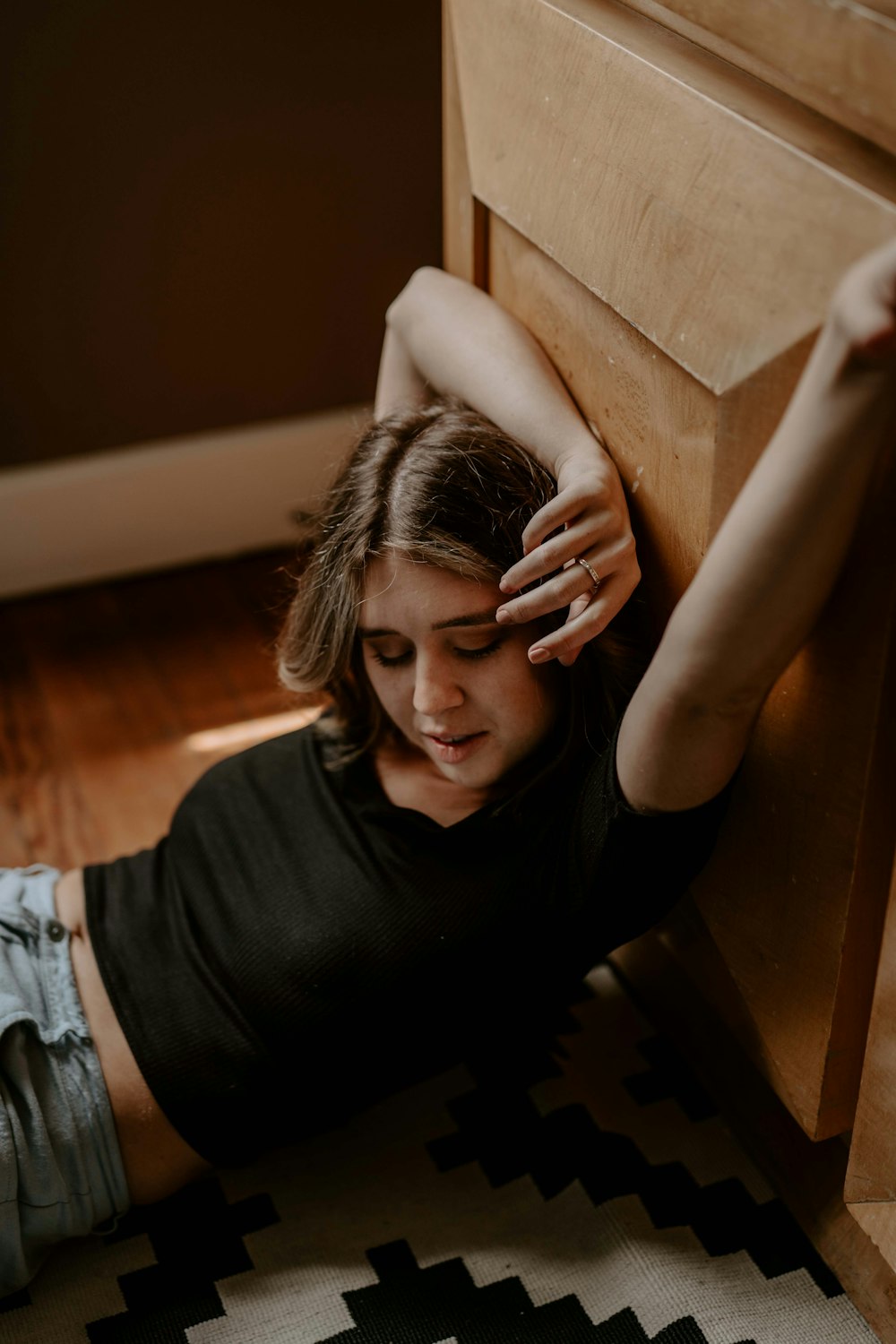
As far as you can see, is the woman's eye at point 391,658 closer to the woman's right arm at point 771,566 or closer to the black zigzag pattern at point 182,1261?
the woman's right arm at point 771,566

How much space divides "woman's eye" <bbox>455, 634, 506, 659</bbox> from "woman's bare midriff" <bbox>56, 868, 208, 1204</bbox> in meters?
0.43

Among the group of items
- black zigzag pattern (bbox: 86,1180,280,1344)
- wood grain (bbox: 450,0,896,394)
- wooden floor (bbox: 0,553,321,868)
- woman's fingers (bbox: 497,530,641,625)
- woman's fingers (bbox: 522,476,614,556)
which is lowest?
wooden floor (bbox: 0,553,321,868)

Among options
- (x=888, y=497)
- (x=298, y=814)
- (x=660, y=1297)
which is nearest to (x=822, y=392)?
(x=888, y=497)

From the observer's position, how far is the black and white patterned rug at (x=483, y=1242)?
3.38 feet

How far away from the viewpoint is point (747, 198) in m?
0.74

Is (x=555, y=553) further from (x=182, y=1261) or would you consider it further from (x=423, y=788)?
(x=182, y=1261)

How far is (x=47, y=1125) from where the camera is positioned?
0.99 metres

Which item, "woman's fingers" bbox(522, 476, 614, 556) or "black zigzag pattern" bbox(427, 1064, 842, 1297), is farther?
"black zigzag pattern" bbox(427, 1064, 842, 1297)

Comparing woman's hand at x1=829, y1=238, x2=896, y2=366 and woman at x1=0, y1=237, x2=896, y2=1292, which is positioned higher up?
woman's hand at x1=829, y1=238, x2=896, y2=366

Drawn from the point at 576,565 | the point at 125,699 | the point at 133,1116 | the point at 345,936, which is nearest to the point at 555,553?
the point at 576,565

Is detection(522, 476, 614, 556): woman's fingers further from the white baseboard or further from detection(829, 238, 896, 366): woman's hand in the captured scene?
the white baseboard

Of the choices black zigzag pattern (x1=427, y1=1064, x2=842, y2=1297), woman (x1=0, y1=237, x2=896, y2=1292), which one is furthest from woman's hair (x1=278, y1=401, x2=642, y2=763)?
black zigzag pattern (x1=427, y1=1064, x2=842, y2=1297)

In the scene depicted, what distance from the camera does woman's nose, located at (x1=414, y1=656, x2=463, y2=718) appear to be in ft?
3.05

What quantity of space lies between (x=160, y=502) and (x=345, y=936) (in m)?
1.23
